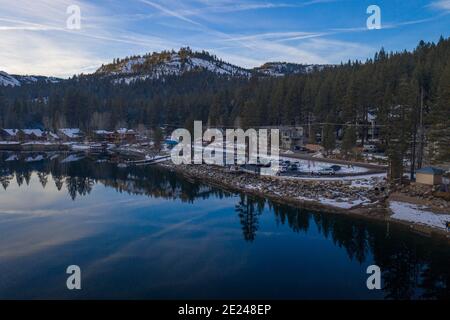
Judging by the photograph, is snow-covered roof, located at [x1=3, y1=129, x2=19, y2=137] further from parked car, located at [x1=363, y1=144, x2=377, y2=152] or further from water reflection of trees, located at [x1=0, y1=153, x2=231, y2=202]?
parked car, located at [x1=363, y1=144, x2=377, y2=152]

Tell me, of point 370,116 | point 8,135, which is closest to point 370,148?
point 370,116

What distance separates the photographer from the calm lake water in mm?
16547

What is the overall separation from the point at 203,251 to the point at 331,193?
1580 centimetres

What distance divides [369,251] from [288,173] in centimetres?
2067

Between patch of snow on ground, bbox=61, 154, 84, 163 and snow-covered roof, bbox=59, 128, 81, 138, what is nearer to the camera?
patch of snow on ground, bbox=61, 154, 84, 163

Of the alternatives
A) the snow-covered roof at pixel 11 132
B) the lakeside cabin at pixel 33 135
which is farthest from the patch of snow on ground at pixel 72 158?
the snow-covered roof at pixel 11 132

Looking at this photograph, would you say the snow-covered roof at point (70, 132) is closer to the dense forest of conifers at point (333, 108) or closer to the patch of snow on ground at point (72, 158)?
the dense forest of conifers at point (333, 108)

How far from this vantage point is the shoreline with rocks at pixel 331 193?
89.2 ft

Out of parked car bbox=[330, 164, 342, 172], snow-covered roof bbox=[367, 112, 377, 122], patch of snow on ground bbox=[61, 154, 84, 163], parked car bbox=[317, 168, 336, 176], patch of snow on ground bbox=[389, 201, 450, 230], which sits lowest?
patch of snow on ground bbox=[389, 201, 450, 230]

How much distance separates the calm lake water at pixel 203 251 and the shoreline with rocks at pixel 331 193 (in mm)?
1238

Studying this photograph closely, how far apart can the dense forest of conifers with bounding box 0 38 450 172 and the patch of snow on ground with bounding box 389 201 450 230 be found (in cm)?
529

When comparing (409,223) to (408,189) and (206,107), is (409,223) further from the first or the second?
(206,107)

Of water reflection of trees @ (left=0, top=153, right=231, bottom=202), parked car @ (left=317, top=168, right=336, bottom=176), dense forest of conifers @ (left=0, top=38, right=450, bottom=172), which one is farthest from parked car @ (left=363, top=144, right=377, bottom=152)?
water reflection of trees @ (left=0, top=153, right=231, bottom=202)

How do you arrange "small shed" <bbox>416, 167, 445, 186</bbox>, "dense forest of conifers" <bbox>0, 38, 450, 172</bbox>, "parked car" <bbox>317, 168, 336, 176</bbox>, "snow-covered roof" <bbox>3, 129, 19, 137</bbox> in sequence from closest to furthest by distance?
"small shed" <bbox>416, 167, 445, 186</bbox> < "dense forest of conifers" <bbox>0, 38, 450, 172</bbox> < "parked car" <bbox>317, 168, 336, 176</bbox> < "snow-covered roof" <bbox>3, 129, 19, 137</bbox>
